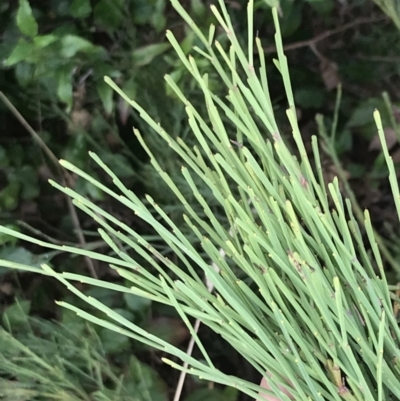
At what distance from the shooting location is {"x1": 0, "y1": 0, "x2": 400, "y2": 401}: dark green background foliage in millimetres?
687

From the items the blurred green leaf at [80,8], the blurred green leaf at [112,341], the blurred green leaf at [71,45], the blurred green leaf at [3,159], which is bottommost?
the blurred green leaf at [112,341]

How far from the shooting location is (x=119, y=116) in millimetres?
868

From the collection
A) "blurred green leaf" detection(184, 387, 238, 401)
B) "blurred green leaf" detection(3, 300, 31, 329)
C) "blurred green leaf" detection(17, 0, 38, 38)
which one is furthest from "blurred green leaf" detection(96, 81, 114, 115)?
"blurred green leaf" detection(184, 387, 238, 401)

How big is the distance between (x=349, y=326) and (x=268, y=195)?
112mm

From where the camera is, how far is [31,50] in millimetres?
631

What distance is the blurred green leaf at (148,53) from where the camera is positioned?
0.67 meters

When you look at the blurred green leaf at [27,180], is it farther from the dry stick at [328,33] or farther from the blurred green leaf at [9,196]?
the dry stick at [328,33]

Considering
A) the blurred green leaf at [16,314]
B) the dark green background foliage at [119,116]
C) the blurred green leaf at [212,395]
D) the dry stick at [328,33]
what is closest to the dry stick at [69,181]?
the dark green background foliage at [119,116]

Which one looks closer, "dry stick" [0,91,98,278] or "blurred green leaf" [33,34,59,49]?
"blurred green leaf" [33,34,59,49]

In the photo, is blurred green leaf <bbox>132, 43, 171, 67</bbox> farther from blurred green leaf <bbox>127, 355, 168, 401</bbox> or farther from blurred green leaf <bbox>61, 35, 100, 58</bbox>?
blurred green leaf <bbox>127, 355, 168, 401</bbox>

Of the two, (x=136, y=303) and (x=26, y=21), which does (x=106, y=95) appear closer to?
(x=26, y=21)

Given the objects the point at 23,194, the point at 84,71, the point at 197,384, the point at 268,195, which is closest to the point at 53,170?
the point at 23,194

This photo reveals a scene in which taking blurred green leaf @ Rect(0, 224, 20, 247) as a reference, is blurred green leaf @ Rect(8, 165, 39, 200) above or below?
above

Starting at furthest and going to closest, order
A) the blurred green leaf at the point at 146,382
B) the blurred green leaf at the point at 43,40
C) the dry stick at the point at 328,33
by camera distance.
Result: the dry stick at the point at 328,33 → the blurred green leaf at the point at 146,382 → the blurred green leaf at the point at 43,40
